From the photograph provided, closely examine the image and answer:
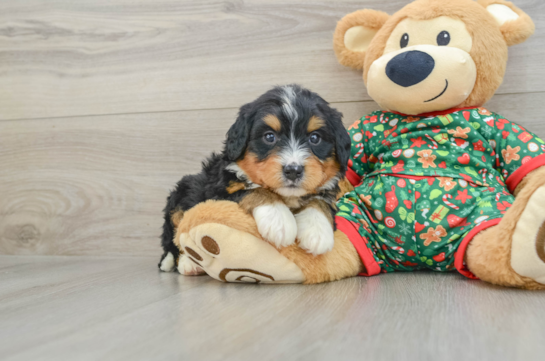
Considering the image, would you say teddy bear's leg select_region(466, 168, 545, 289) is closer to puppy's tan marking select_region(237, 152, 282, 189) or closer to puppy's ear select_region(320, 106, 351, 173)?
puppy's ear select_region(320, 106, 351, 173)

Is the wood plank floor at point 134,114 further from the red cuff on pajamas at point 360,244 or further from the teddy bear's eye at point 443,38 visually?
the teddy bear's eye at point 443,38

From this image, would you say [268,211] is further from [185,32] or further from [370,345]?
[185,32]

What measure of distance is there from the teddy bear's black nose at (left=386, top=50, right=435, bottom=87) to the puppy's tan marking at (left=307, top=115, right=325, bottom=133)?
16.7 inches

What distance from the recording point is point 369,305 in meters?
1.20

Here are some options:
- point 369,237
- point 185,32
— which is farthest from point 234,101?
point 369,237

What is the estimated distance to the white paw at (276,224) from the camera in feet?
4.47

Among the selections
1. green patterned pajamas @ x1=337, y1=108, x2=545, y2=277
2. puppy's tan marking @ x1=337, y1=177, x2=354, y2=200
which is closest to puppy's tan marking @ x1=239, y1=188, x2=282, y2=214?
green patterned pajamas @ x1=337, y1=108, x2=545, y2=277

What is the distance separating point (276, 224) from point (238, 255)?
17cm

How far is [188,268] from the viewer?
1794 mm

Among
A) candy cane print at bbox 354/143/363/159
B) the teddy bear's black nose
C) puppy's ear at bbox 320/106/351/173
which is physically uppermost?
the teddy bear's black nose

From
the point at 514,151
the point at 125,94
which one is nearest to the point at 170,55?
the point at 125,94

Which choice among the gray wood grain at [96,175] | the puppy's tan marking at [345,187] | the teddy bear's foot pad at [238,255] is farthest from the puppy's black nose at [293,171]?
the gray wood grain at [96,175]

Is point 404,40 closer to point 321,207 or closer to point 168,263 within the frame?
point 321,207

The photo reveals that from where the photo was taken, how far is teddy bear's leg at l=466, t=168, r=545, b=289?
4.15ft
